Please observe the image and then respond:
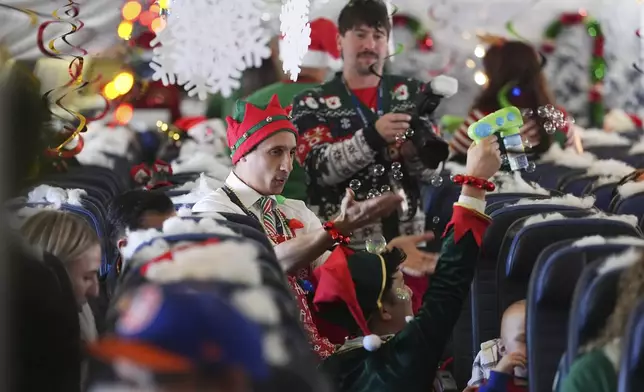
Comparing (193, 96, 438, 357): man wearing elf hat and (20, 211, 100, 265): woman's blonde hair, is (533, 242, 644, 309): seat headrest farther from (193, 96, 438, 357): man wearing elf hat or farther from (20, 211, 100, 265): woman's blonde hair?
(20, 211, 100, 265): woman's blonde hair

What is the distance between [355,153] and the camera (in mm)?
3920

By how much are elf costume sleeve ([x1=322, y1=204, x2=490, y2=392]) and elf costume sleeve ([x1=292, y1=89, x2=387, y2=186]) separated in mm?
1042

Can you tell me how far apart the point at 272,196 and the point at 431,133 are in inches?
34.0

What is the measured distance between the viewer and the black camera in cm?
388

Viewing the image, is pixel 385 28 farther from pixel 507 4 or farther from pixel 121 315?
pixel 507 4

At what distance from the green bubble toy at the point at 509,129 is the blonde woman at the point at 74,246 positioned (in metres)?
1.24

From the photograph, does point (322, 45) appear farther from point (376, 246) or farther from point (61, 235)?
point (61, 235)

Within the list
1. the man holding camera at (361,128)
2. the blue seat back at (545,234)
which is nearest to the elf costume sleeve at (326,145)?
the man holding camera at (361,128)

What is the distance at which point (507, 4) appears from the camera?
32.3 ft

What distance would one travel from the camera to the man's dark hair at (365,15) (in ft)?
13.4

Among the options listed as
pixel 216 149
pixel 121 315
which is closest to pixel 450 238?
pixel 121 315

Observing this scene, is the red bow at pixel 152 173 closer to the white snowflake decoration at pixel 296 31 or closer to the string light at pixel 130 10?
the string light at pixel 130 10

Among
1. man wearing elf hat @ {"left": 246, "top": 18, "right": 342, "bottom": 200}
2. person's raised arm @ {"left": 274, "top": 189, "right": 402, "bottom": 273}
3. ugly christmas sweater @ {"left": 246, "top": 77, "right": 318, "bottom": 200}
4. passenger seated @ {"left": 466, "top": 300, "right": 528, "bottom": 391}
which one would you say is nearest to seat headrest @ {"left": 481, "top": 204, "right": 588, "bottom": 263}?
passenger seated @ {"left": 466, "top": 300, "right": 528, "bottom": 391}

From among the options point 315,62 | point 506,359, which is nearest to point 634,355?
point 506,359
